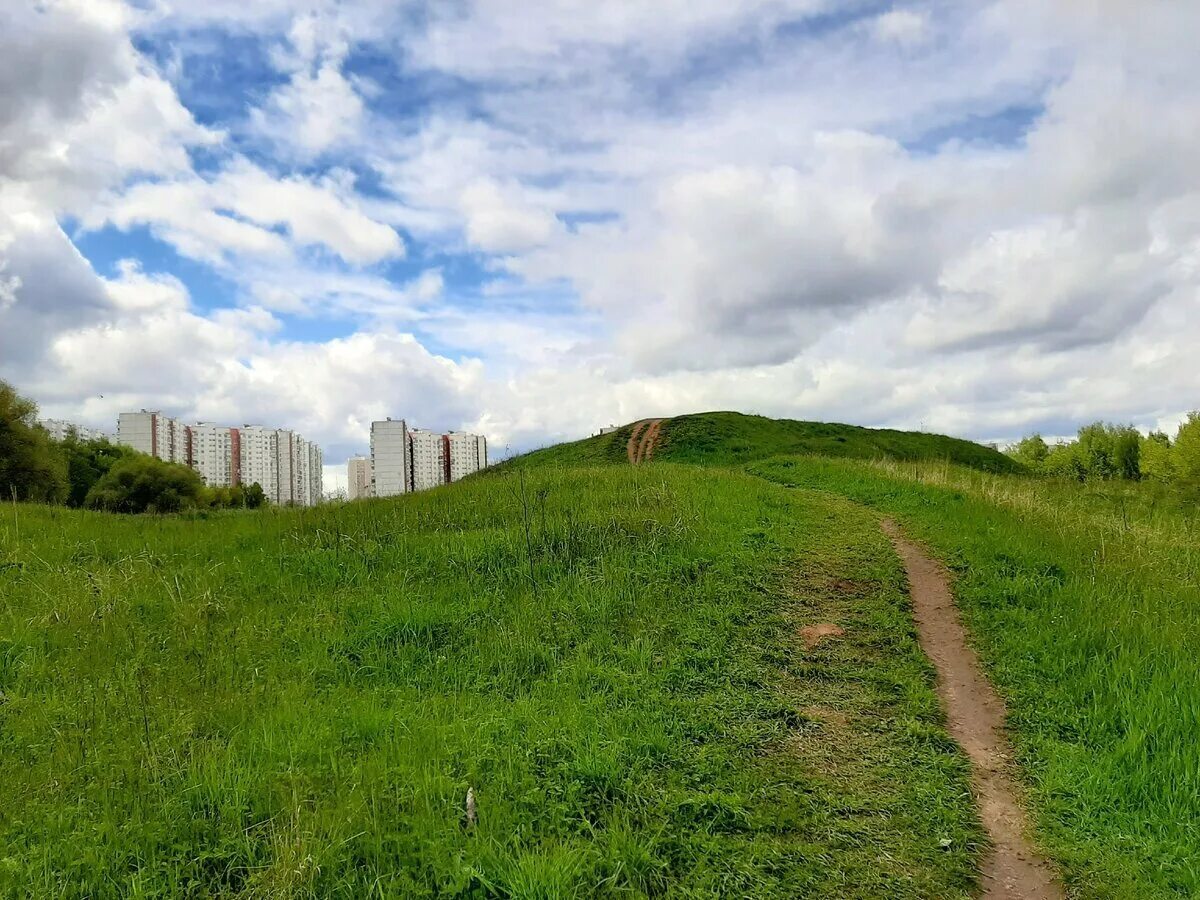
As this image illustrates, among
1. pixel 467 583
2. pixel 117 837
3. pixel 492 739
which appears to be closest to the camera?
pixel 117 837

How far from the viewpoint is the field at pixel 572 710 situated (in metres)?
3.70

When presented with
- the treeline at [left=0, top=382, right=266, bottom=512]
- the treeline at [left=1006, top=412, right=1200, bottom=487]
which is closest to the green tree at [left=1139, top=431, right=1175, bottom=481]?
the treeline at [left=1006, top=412, right=1200, bottom=487]

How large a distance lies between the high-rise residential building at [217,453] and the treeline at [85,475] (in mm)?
38804

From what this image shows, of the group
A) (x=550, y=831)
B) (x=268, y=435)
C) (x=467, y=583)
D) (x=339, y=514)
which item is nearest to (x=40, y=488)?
(x=339, y=514)

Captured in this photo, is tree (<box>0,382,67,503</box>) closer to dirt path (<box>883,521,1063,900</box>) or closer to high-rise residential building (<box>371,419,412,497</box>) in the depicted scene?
dirt path (<box>883,521,1063,900</box>)

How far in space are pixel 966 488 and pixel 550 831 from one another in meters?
13.2

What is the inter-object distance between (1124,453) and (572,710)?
68595mm

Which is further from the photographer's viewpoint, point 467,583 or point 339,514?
point 339,514

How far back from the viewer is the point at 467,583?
833cm

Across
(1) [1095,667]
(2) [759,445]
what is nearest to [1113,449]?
(2) [759,445]

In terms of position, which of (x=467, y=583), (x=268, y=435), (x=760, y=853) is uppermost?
(x=268, y=435)

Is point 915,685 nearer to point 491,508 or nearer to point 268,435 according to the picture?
point 491,508

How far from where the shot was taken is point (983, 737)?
539 cm

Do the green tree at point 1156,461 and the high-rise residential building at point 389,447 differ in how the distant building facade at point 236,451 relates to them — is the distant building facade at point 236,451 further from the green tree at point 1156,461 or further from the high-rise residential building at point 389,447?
the green tree at point 1156,461
